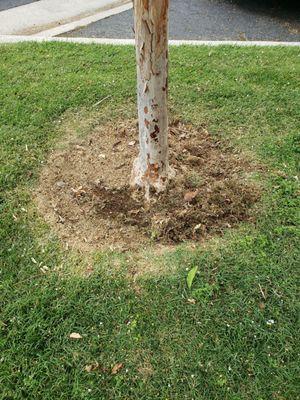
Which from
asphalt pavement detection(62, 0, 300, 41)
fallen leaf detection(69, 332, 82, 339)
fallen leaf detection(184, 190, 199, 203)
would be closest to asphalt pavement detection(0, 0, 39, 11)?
asphalt pavement detection(62, 0, 300, 41)

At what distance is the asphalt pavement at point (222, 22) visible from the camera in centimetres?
613

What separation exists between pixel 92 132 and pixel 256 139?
1.52 m

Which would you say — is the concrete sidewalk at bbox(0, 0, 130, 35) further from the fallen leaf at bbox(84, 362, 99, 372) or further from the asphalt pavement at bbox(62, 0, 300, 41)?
the fallen leaf at bbox(84, 362, 99, 372)

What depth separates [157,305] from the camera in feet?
8.46

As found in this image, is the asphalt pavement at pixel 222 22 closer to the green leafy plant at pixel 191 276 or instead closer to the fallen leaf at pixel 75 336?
the green leafy plant at pixel 191 276

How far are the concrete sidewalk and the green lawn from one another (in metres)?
2.94

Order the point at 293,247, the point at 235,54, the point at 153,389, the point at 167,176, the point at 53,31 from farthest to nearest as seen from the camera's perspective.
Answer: the point at 53,31 → the point at 235,54 → the point at 167,176 → the point at 293,247 → the point at 153,389

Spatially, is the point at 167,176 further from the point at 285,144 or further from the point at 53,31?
the point at 53,31

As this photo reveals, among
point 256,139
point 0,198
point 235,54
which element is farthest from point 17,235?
point 235,54

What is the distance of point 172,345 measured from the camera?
2400 mm

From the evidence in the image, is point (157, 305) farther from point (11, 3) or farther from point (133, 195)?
point (11, 3)

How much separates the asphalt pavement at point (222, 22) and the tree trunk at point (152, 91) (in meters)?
3.53

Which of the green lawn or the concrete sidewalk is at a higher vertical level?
the concrete sidewalk

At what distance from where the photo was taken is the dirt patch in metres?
2.97
